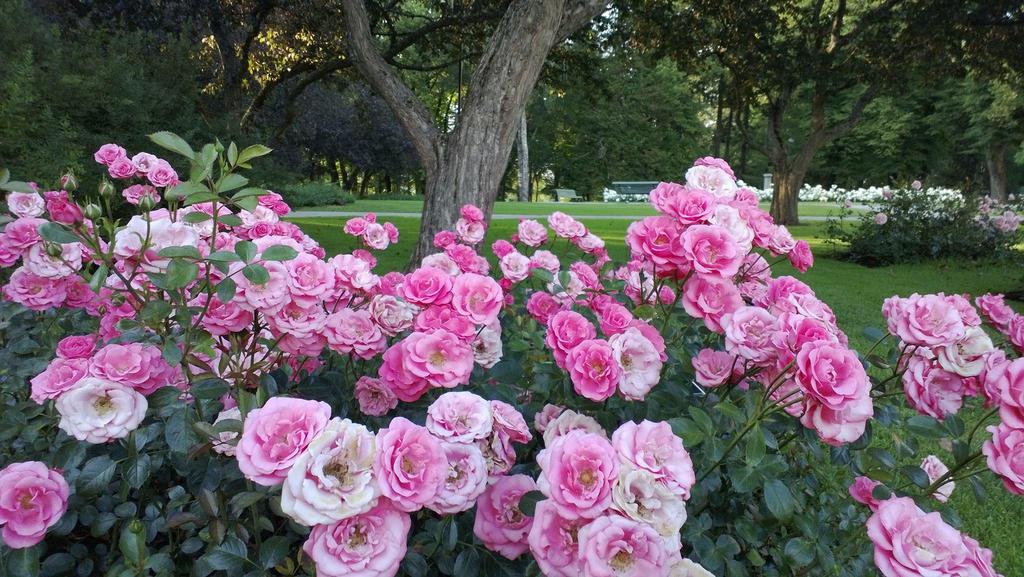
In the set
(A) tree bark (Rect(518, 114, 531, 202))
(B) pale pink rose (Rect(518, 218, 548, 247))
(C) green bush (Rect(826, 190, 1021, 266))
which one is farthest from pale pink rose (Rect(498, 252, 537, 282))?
(A) tree bark (Rect(518, 114, 531, 202))

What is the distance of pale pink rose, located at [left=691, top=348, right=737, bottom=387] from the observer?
4.20 ft

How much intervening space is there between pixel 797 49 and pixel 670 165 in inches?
1160

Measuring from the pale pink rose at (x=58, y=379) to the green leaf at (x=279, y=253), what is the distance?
377mm

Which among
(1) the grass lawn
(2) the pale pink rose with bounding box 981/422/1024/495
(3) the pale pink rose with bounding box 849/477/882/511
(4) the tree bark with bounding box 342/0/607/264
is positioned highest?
(4) the tree bark with bounding box 342/0/607/264

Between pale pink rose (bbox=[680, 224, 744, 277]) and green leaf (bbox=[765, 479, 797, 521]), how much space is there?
405 millimetres

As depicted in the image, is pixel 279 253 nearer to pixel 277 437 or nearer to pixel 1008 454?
pixel 277 437

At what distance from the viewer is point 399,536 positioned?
0.74 m

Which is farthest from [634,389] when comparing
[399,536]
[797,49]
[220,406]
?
[797,49]

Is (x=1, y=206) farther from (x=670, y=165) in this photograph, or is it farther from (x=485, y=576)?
(x=670, y=165)

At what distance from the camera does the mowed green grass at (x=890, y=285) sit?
2.50 metres

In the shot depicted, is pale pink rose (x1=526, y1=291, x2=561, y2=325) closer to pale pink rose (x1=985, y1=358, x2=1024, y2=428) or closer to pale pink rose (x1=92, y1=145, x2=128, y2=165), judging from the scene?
pale pink rose (x1=985, y1=358, x2=1024, y2=428)

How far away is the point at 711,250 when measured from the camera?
3.74 feet

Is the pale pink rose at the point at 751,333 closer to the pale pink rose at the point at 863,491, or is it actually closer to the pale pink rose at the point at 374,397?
the pale pink rose at the point at 863,491

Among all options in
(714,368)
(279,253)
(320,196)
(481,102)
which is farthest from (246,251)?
(320,196)
